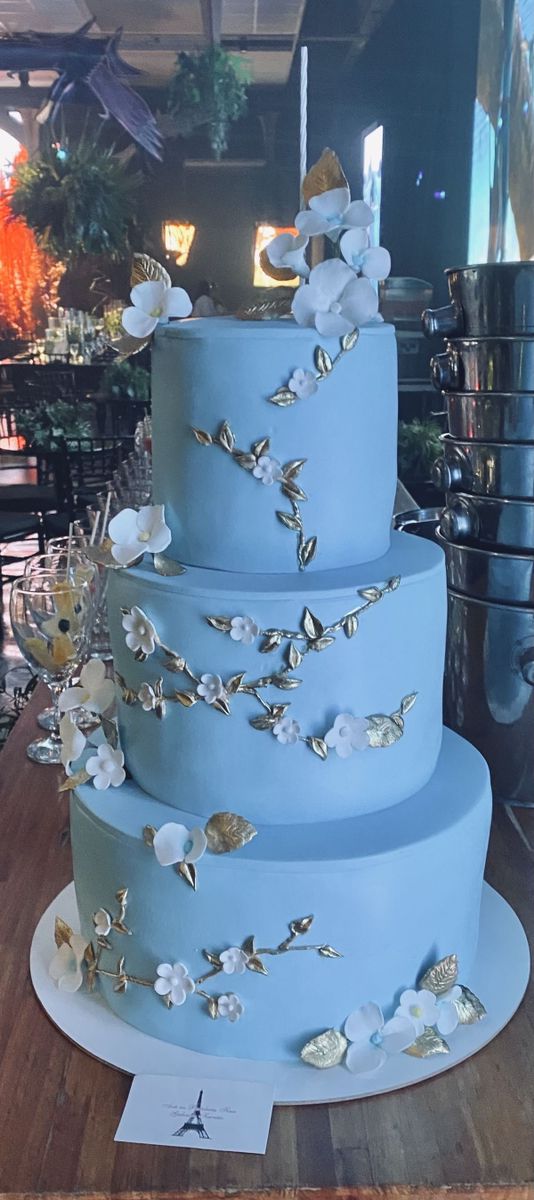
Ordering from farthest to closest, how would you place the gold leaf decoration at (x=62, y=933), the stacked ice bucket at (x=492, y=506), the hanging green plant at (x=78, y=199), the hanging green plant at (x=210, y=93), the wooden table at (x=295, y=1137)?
A: the hanging green plant at (x=78, y=199), the hanging green plant at (x=210, y=93), the stacked ice bucket at (x=492, y=506), the gold leaf decoration at (x=62, y=933), the wooden table at (x=295, y=1137)

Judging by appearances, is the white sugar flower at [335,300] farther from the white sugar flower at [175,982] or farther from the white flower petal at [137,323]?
the white sugar flower at [175,982]

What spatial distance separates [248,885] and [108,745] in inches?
8.2

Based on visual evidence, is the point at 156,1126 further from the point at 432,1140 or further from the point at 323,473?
the point at 323,473

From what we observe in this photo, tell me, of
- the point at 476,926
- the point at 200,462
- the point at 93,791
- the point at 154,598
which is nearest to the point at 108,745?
the point at 93,791

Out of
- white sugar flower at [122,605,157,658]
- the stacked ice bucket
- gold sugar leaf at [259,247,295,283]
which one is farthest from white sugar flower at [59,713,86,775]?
the stacked ice bucket

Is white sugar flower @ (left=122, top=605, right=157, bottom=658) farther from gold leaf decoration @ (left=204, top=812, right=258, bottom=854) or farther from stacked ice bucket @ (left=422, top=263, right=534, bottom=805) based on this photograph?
stacked ice bucket @ (left=422, top=263, right=534, bottom=805)

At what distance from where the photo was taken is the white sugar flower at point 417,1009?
0.80 m

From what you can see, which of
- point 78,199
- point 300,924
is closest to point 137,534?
point 300,924

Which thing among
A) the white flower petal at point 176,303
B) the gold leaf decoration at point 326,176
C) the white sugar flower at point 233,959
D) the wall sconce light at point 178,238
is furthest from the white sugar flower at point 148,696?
the wall sconce light at point 178,238

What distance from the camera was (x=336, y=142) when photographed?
3887mm

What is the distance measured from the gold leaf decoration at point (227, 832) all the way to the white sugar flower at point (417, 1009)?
0.66ft

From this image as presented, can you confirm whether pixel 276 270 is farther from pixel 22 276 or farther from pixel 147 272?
pixel 22 276

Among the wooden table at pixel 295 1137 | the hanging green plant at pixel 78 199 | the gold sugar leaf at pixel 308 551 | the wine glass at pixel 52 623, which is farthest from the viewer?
the hanging green plant at pixel 78 199

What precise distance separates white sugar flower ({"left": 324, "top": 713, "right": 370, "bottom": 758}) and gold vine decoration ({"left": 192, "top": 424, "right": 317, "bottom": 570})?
0.16 m
